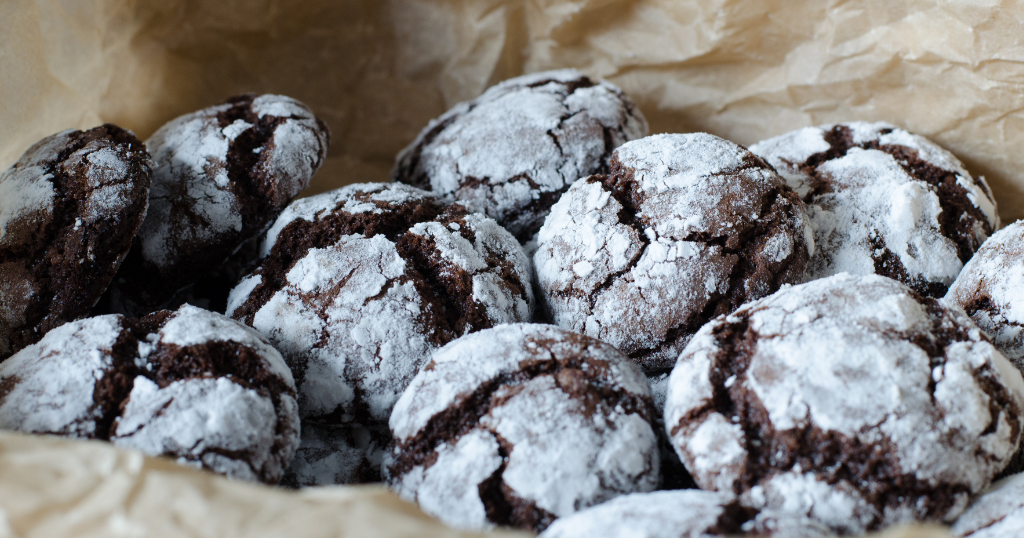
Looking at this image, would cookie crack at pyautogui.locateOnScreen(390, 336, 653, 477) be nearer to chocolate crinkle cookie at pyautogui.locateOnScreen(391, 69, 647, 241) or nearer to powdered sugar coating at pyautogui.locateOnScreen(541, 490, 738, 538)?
powdered sugar coating at pyautogui.locateOnScreen(541, 490, 738, 538)

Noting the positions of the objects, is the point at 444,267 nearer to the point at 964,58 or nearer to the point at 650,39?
the point at 650,39

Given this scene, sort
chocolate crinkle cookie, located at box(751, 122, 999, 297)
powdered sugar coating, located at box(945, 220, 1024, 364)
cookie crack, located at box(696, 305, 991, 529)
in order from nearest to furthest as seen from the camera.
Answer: cookie crack, located at box(696, 305, 991, 529), powdered sugar coating, located at box(945, 220, 1024, 364), chocolate crinkle cookie, located at box(751, 122, 999, 297)

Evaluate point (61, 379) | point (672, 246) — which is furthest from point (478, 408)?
point (61, 379)

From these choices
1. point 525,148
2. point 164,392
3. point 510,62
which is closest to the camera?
point 164,392

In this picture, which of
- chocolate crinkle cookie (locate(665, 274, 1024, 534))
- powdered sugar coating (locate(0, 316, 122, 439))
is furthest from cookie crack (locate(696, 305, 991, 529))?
powdered sugar coating (locate(0, 316, 122, 439))

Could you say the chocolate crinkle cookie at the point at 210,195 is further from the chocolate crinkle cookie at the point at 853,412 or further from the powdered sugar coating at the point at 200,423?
the chocolate crinkle cookie at the point at 853,412

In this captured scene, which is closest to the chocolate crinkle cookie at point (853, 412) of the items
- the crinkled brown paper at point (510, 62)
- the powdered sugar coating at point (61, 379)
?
the crinkled brown paper at point (510, 62)

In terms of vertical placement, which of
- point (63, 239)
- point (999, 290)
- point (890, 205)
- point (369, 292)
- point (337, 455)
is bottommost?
point (337, 455)

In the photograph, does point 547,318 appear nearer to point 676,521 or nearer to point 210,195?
point 676,521
